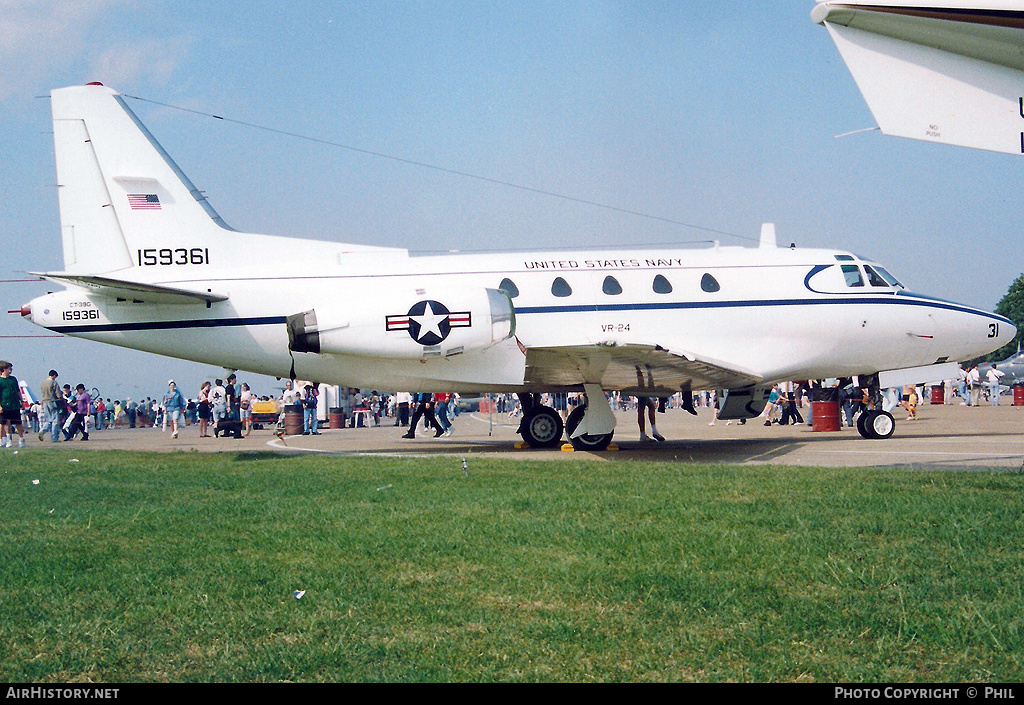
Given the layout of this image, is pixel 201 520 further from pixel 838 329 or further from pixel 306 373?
pixel 838 329

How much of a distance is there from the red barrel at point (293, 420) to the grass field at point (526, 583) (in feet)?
60.5

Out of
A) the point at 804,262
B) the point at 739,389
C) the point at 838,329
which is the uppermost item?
the point at 804,262

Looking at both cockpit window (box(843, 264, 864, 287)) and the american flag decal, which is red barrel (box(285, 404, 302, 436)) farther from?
cockpit window (box(843, 264, 864, 287))

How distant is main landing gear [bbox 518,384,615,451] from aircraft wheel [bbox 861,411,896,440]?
5.94m

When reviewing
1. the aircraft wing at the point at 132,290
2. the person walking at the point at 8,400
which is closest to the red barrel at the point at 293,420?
the person walking at the point at 8,400

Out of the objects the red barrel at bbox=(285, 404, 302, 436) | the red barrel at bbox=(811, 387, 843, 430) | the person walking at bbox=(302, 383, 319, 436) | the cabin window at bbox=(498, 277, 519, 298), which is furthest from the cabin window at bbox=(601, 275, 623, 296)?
the red barrel at bbox=(285, 404, 302, 436)

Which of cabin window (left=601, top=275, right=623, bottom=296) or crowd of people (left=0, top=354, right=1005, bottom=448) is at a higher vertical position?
cabin window (left=601, top=275, right=623, bottom=296)

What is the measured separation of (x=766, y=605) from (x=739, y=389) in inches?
515

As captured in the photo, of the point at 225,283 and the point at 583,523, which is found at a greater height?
the point at 225,283

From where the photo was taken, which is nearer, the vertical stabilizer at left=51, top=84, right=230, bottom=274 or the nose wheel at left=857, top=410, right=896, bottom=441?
the vertical stabilizer at left=51, top=84, right=230, bottom=274

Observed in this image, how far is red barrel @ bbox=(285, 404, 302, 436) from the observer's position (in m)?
28.4

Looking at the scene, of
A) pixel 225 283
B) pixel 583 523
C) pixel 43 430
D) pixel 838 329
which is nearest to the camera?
pixel 583 523
